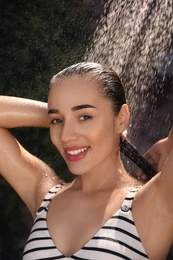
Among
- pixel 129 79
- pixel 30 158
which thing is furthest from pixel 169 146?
pixel 129 79

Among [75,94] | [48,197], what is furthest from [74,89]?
[48,197]

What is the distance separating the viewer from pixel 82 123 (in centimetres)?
204

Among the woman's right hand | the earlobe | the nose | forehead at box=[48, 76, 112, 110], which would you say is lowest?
the woman's right hand

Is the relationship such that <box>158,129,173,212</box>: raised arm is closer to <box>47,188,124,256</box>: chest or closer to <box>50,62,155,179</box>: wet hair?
<box>47,188,124,256</box>: chest

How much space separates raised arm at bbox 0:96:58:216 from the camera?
95.0 inches

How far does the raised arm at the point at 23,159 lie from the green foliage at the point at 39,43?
94.4 inches

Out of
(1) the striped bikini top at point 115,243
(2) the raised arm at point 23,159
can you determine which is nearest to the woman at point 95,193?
(1) the striped bikini top at point 115,243

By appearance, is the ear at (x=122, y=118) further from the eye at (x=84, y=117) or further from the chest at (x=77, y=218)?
the chest at (x=77, y=218)

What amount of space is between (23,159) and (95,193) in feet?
1.31

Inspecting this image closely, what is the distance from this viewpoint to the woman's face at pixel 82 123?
6.69 ft

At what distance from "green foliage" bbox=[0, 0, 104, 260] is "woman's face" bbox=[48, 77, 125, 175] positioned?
278cm

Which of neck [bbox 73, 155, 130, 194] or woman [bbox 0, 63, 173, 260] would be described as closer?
woman [bbox 0, 63, 173, 260]

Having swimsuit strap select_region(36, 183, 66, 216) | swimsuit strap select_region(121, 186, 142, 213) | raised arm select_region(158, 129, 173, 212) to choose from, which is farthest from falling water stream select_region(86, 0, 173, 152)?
raised arm select_region(158, 129, 173, 212)

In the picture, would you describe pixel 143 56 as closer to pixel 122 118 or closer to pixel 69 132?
pixel 122 118
